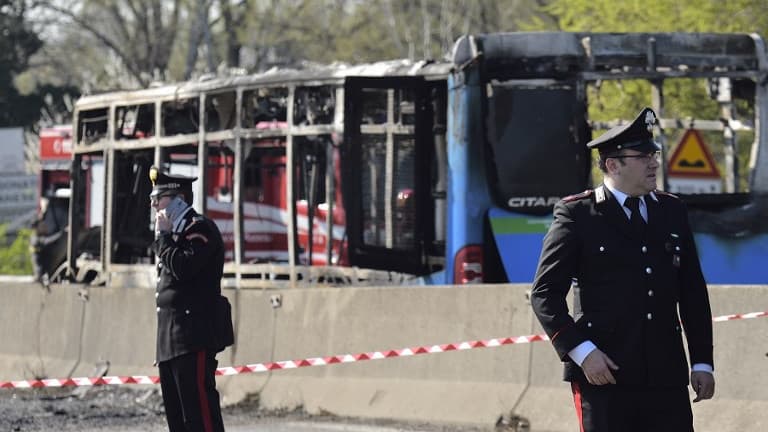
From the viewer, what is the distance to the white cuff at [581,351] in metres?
6.04

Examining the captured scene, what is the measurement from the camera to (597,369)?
6000mm

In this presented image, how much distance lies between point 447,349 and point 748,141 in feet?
47.9

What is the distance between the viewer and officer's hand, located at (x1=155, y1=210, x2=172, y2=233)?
8656 mm

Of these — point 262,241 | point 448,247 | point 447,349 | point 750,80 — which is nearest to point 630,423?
point 447,349

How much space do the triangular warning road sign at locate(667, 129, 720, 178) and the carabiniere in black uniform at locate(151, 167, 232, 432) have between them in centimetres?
1096

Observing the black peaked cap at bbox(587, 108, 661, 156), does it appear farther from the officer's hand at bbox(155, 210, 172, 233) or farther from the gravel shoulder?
the gravel shoulder

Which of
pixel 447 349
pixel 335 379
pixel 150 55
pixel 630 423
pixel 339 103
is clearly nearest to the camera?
pixel 630 423

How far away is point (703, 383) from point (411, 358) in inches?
228

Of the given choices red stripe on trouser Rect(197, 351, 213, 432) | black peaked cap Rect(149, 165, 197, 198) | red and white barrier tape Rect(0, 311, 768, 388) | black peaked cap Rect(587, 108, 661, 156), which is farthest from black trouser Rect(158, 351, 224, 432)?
black peaked cap Rect(587, 108, 661, 156)

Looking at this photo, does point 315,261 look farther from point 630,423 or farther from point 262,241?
point 630,423

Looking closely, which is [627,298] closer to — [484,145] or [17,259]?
[484,145]

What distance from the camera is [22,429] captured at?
39.4 ft

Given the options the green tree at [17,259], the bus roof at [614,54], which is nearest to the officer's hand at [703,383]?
the bus roof at [614,54]

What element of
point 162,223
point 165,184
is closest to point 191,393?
point 162,223
